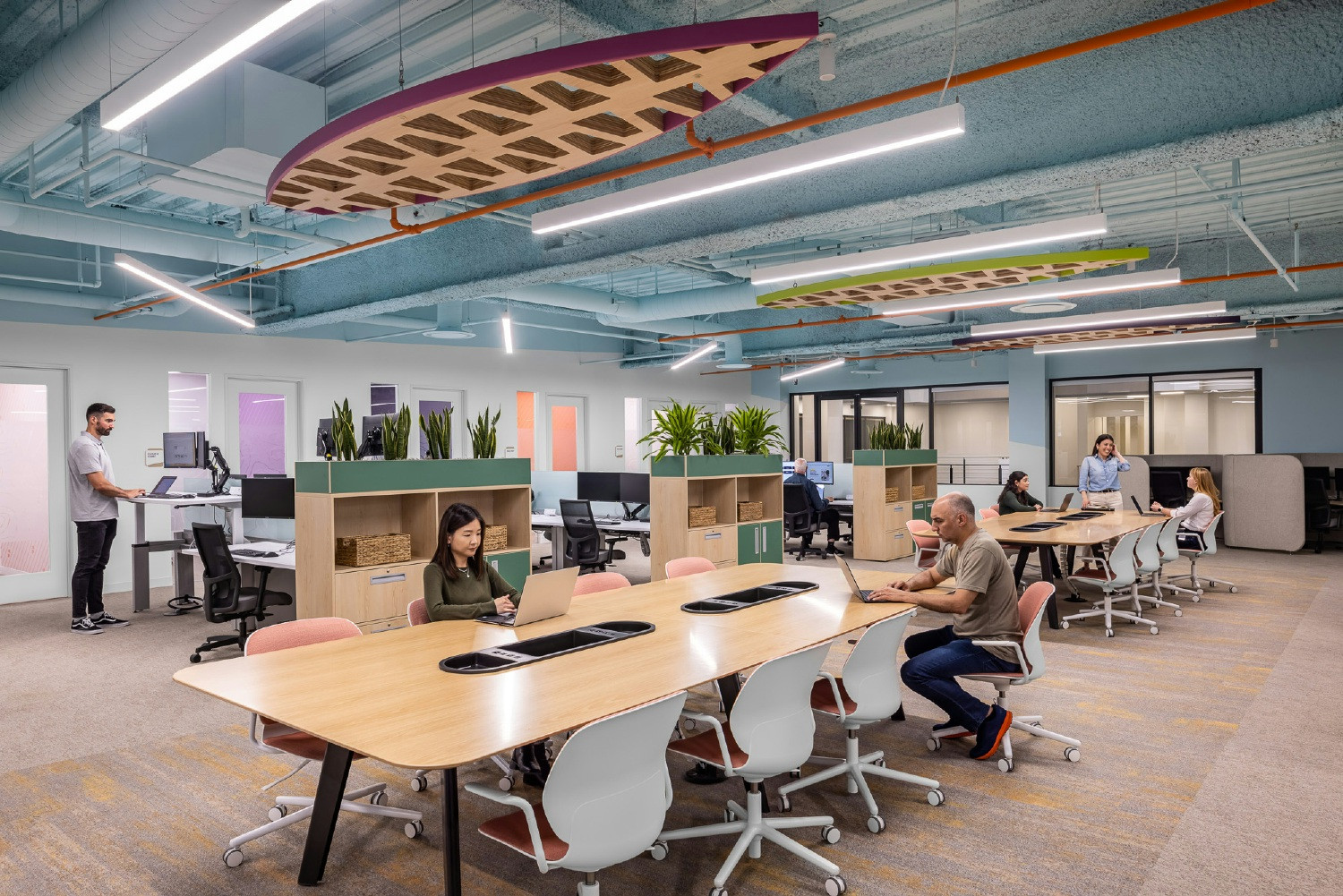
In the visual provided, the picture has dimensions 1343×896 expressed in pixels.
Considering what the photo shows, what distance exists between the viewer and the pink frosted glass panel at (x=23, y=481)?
8.85 meters

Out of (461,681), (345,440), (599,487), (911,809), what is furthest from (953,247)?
(599,487)

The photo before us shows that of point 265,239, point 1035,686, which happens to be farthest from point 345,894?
point 265,239

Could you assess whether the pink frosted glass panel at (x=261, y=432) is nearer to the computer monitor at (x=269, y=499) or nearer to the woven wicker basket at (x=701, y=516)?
the computer monitor at (x=269, y=499)

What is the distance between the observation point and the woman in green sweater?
397 centimetres

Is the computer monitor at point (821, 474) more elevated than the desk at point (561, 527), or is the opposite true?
the computer monitor at point (821, 474)

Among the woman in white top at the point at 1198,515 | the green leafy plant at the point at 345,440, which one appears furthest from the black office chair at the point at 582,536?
the woman in white top at the point at 1198,515

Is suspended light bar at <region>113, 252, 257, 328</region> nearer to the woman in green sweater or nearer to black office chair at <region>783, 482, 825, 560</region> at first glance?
the woman in green sweater

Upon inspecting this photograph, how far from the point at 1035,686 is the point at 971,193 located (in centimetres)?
315

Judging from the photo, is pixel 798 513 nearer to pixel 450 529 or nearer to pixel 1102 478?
pixel 1102 478

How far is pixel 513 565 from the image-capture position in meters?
6.32

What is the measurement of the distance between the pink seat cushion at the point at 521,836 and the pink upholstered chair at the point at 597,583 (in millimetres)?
2065

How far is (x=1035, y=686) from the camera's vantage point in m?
5.24

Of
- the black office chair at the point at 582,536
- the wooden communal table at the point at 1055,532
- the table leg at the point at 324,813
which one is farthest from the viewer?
the black office chair at the point at 582,536

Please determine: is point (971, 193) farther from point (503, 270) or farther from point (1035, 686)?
point (503, 270)
